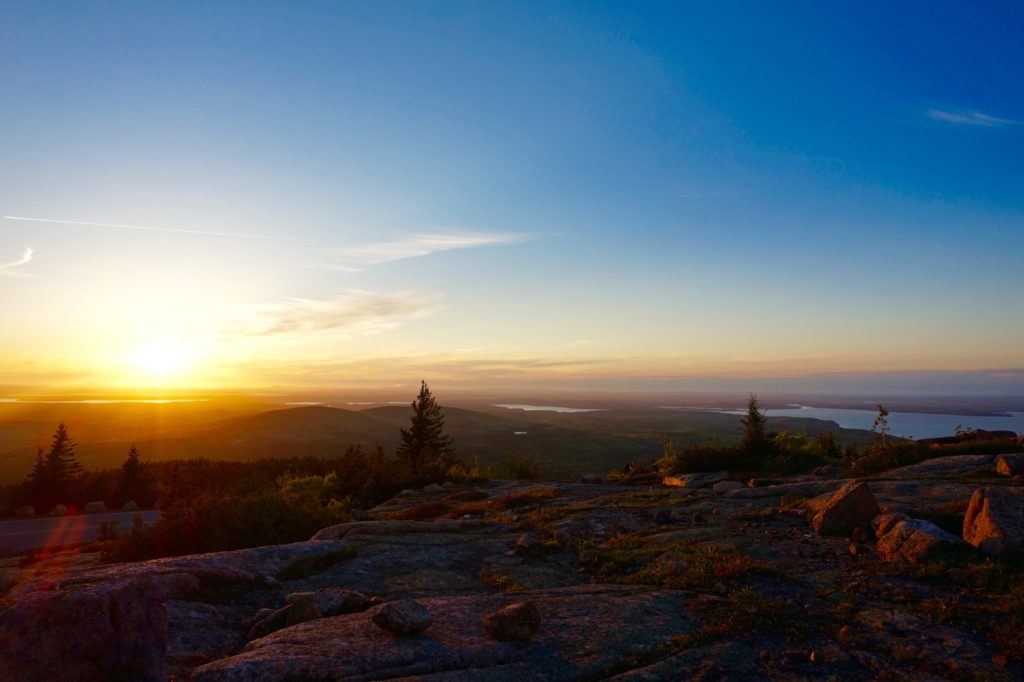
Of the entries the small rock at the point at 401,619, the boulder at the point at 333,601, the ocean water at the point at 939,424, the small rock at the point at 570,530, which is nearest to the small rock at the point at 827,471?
the ocean water at the point at 939,424

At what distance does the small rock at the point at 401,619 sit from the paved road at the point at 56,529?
66.7 ft

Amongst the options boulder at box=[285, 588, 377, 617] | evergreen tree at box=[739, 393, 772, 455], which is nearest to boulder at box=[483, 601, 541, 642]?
boulder at box=[285, 588, 377, 617]

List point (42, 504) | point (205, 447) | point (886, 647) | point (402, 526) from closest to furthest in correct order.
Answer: point (886, 647) → point (402, 526) → point (42, 504) → point (205, 447)

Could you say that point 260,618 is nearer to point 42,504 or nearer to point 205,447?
point 42,504

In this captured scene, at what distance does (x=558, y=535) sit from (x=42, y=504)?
3578 cm

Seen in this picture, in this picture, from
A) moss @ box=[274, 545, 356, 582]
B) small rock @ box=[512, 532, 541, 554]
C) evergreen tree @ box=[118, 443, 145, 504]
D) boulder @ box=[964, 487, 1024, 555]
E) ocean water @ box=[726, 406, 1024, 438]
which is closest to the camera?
boulder @ box=[964, 487, 1024, 555]

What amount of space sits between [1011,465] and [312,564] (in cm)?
1888

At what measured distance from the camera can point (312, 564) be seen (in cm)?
1095

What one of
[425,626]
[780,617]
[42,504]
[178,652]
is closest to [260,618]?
[178,652]

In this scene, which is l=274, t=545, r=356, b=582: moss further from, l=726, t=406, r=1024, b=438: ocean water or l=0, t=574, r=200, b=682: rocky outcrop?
l=726, t=406, r=1024, b=438: ocean water

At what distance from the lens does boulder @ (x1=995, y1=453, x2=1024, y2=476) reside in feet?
51.9

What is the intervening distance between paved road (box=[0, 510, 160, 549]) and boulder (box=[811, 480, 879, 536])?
24.9 meters

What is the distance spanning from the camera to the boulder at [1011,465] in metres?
15.8

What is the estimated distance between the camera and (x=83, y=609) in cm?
550
